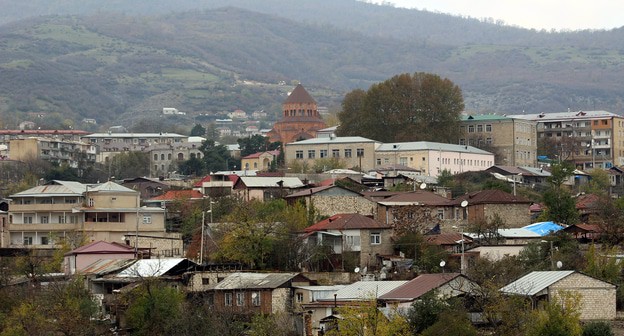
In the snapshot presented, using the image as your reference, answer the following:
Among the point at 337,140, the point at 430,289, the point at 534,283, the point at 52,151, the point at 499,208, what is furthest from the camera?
the point at 52,151

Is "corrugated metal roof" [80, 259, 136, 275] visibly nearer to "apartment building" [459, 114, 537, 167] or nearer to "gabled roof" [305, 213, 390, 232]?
"gabled roof" [305, 213, 390, 232]

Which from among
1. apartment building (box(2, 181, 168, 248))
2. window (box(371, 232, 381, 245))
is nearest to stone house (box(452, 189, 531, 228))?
window (box(371, 232, 381, 245))

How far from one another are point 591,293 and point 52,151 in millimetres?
78692

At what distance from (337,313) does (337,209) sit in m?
18.1

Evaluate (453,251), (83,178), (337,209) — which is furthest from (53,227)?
(83,178)

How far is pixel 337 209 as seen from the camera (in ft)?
228

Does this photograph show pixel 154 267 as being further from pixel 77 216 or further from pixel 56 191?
pixel 56 191

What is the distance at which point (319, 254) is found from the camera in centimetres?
6022

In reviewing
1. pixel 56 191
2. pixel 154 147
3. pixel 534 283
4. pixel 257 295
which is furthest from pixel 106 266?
pixel 154 147

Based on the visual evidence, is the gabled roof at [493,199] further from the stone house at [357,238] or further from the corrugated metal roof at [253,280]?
the corrugated metal roof at [253,280]

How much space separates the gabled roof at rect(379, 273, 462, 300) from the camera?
5125 cm

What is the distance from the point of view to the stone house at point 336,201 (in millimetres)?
69300

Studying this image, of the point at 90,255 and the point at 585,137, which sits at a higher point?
the point at 585,137

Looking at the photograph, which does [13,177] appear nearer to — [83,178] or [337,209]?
[83,178]
